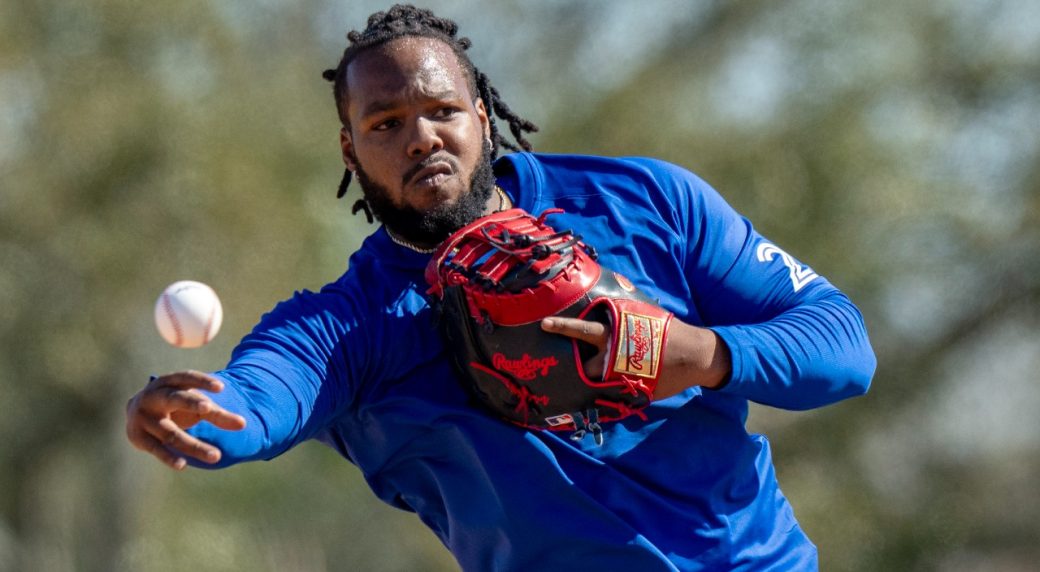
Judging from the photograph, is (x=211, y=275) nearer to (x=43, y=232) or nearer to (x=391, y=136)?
(x=43, y=232)

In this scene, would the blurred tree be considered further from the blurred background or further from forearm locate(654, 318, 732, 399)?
forearm locate(654, 318, 732, 399)

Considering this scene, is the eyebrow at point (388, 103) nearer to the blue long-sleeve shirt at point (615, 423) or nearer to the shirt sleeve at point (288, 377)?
the blue long-sleeve shirt at point (615, 423)

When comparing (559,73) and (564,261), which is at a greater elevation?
(559,73)

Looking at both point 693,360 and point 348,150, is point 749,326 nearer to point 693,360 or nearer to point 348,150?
point 693,360

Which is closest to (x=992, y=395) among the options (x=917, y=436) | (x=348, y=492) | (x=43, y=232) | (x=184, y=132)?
(x=917, y=436)

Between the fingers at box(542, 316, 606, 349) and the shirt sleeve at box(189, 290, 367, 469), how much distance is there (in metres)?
0.51

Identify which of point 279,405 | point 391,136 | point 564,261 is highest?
point 391,136

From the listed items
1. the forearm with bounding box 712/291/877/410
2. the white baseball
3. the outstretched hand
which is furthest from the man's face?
the outstretched hand

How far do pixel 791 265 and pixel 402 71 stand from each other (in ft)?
3.40

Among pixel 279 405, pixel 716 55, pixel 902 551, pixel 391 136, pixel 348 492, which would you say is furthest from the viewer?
pixel 348 492

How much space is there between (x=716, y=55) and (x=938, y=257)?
2.83m

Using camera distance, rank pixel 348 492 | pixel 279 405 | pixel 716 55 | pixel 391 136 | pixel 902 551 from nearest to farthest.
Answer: pixel 279 405, pixel 391 136, pixel 902 551, pixel 716 55, pixel 348 492

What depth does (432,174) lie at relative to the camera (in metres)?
4.17

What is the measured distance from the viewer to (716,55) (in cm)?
1622
